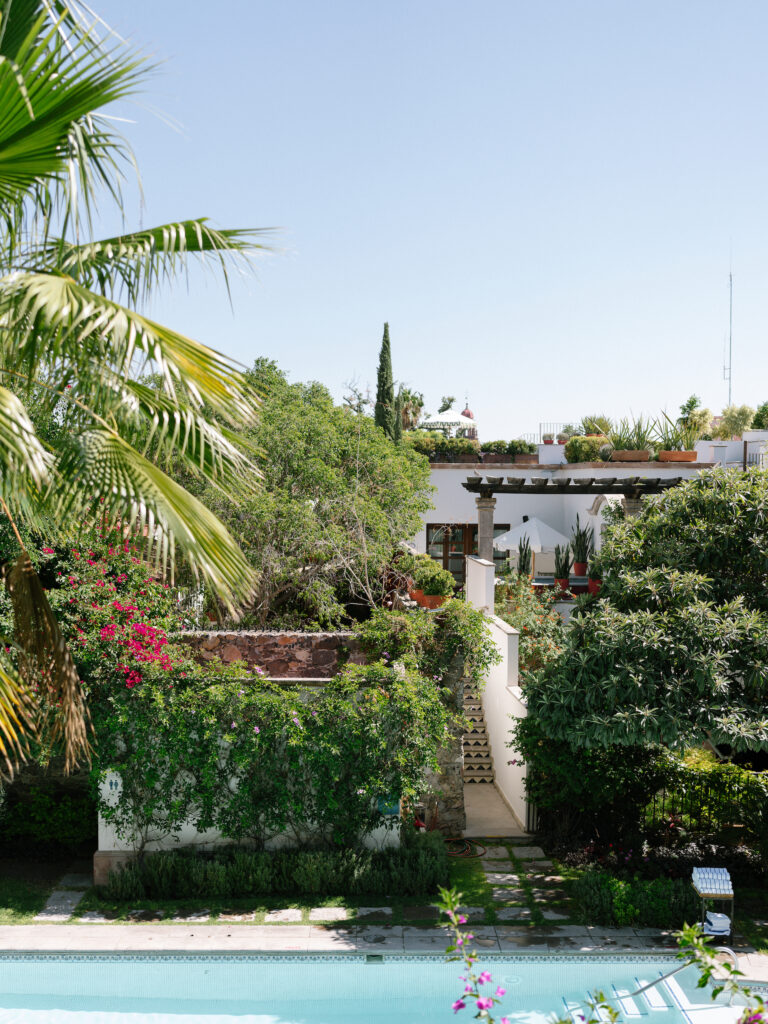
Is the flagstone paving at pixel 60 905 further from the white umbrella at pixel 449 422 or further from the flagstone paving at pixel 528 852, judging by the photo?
the white umbrella at pixel 449 422

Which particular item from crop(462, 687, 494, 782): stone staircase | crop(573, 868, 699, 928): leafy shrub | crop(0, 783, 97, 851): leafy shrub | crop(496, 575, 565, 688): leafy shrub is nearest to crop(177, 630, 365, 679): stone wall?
crop(0, 783, 97, 851): leafy shrub

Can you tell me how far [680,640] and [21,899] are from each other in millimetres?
8276

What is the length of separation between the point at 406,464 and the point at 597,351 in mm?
13890

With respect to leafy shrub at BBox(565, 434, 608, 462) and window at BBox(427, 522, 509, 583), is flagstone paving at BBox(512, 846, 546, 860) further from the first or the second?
leafy shrub at BBox(565, 434, 608, 462)

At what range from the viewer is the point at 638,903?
393 inches

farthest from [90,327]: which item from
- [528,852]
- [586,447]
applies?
[586,447]

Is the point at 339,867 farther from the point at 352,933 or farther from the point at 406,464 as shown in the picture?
the point at 406,464

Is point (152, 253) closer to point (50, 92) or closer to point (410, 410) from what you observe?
point (50, 92)

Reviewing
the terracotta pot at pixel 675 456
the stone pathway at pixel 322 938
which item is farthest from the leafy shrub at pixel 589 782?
the terracotta pot at pixel 675 456

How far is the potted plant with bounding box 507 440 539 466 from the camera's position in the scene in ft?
89.6

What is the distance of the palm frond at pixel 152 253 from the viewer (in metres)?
4.63

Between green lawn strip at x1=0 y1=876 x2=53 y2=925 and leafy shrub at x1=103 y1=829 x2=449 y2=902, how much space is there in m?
0.78

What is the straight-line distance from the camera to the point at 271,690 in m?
10.8

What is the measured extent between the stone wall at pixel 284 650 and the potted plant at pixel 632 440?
1551 centimetres
